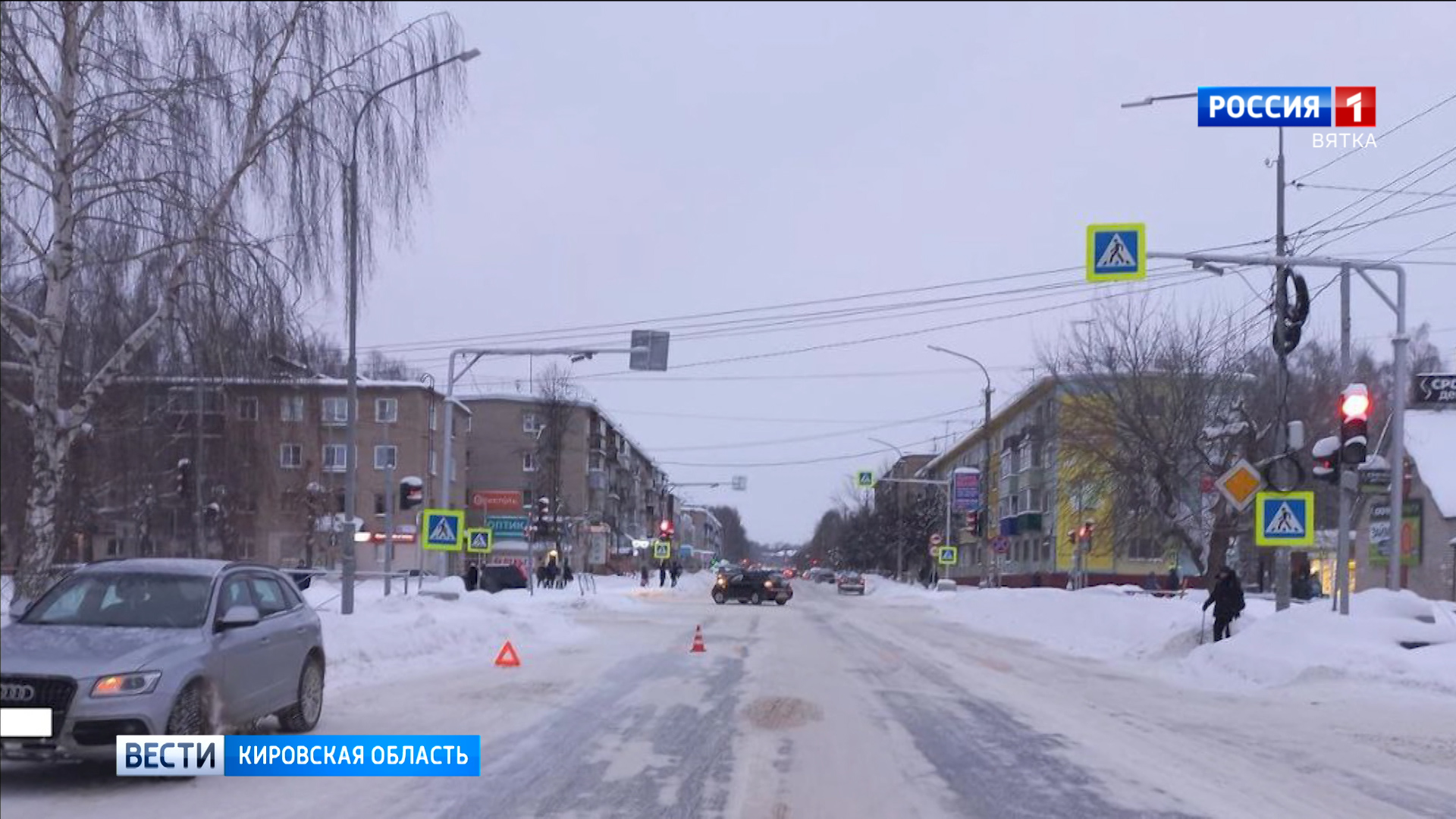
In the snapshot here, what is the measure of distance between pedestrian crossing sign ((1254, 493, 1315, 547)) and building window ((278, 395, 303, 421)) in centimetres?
1709

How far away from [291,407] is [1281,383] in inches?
724

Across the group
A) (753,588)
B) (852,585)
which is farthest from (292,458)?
(852,585)

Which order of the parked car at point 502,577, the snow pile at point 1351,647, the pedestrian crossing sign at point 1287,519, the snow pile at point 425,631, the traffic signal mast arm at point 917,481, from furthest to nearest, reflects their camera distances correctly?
1. the traffic signal mast arm at point 917,481
2. the parked car at point 502,577
3. the pedestrian crossing sign at point 1287,519
4. the snow pile at point 1351,647
5. the snow pile at point 425,631

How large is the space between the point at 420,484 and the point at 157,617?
17.2m

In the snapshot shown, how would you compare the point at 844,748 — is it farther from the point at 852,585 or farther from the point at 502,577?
the point at 852,585

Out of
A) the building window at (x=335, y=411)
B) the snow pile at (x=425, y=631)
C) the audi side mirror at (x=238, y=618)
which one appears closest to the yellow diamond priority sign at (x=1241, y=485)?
the snow pile at (x=425, y=631)

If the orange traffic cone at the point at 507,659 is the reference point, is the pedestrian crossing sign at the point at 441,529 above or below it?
above

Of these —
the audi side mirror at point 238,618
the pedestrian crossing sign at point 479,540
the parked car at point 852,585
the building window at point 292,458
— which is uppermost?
the building window at point 292,458

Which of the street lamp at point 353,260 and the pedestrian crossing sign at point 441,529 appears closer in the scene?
the street lamp at point 353,260

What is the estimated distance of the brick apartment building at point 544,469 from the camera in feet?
278

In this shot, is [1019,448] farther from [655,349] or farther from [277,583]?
[277,583]

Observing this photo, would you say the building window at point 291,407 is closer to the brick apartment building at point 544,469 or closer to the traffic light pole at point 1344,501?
the traffic light pole at point 1344,501

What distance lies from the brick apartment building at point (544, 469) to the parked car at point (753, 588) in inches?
569

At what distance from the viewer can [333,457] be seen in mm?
66438
